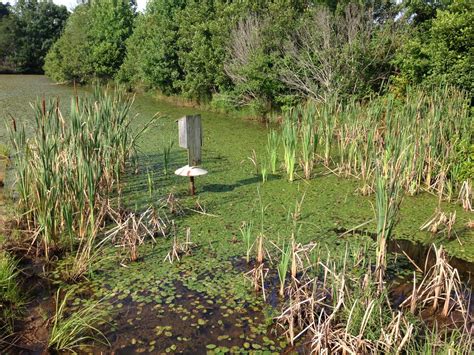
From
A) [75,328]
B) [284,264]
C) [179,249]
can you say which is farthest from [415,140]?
[75,328]

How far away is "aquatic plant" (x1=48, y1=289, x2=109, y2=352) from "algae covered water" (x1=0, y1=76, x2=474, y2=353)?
76mm

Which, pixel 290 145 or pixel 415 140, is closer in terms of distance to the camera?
pixel 415 140

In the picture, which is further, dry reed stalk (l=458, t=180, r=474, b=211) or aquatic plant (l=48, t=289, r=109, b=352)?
dry reed stalk (l=458, t=180, r=474, b=211)

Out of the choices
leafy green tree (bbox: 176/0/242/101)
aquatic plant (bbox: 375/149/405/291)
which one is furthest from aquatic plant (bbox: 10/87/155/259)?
leafy green tree (bbox: 176/0/242/101)

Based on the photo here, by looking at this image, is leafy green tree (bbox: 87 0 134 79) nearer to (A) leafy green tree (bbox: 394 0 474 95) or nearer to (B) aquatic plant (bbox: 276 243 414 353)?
(A) leafy green tree (bbox: 394 0 474 95)

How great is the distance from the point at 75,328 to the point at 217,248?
1.79 metres

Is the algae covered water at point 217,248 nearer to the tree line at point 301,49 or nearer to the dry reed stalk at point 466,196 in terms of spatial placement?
the dry reed stalk at point 466,196

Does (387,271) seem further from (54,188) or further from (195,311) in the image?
(54,188)

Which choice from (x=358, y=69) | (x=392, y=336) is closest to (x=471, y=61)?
(x=358, y=69)

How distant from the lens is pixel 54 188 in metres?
4.03

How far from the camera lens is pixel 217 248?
4.56 m

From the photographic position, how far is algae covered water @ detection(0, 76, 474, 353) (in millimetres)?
3283

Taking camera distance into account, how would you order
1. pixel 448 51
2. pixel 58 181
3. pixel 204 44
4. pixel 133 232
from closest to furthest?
pixel 58 181
pixel 133 232
pixel 448 51
pixel 204 44

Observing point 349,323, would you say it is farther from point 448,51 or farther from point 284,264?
point 448,51
